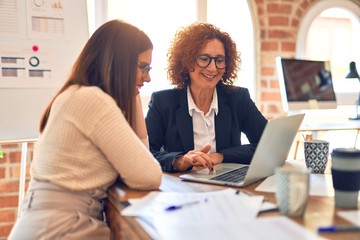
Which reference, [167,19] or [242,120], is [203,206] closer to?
[242,120]

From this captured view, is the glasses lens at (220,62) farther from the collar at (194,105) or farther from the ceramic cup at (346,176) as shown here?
the ceramic cup at (346,176)

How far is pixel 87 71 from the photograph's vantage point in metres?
1.20

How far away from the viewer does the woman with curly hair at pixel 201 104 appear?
1.69 metres

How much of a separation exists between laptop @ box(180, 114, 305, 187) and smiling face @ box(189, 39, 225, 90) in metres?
0.54

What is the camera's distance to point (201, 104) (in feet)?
5.82

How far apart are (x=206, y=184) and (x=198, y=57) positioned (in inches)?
31.1

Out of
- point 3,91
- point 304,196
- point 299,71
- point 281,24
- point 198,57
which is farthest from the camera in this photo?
point 281,24

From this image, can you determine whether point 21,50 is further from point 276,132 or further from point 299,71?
point 299,71

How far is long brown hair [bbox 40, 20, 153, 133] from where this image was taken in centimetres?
118

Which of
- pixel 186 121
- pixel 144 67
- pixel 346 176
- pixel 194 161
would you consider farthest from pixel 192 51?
pixel 346 176

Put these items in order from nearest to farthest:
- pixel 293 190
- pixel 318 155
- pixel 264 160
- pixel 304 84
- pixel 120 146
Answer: pixel 293 190 → pixel 120 146 → pixel 264 160 → pixel 318 155 → pixel 304 84

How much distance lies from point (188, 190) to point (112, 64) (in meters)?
0.44

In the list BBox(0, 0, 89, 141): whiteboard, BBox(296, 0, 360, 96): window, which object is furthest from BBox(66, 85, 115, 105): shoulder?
BBox(296, 0, 360, 96): window

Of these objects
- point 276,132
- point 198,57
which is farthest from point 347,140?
point 276,132
